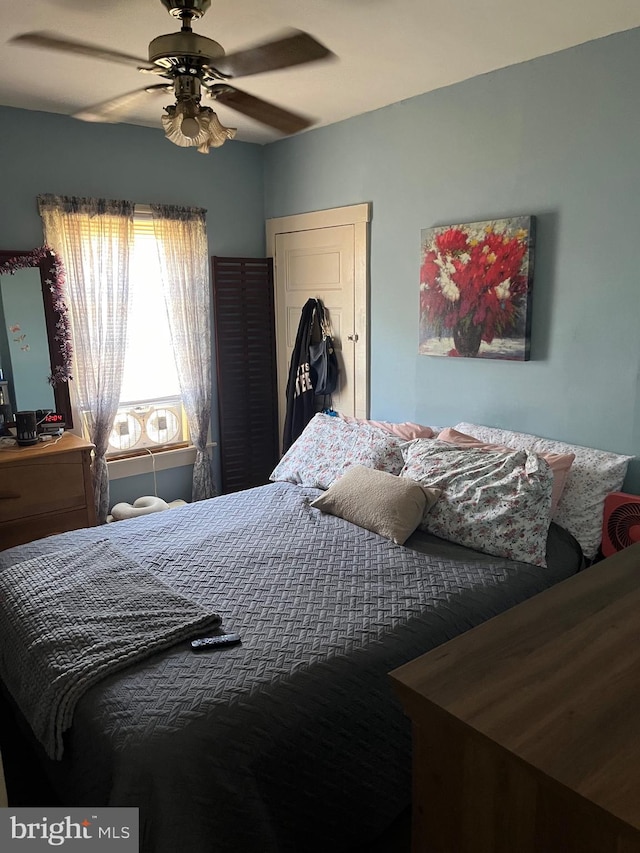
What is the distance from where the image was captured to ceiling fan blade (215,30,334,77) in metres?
1.95

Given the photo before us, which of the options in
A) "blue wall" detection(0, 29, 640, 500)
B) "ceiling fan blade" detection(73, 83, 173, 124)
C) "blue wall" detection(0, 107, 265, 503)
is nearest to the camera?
"ceiling fan blade" detection(73, 83, 173, 124)

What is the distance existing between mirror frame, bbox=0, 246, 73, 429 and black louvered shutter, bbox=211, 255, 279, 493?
0.96 metres

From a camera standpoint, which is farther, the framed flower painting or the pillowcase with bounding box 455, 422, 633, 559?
the framed flower painting

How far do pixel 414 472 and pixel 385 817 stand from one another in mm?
1298

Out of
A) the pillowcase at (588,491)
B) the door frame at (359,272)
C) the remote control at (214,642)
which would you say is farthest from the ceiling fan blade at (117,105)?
the pillowcase at (588,491)

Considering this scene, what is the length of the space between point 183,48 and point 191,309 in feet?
7.24

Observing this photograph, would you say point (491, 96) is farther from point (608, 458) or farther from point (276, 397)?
point (276, 397)

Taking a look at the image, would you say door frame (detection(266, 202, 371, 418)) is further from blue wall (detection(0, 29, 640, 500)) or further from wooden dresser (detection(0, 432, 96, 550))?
wooden dresser (detection(0, 432, 96, 550))

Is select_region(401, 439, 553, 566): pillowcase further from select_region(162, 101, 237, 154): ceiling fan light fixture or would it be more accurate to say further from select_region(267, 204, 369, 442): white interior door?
select_region(162, 101, 237, 154): ceiling fan light fixture

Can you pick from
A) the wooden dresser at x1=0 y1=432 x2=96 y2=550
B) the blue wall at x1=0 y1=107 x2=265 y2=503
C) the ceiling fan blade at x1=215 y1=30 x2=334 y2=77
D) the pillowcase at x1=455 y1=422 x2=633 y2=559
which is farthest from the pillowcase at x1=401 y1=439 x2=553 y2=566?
the blue wall at x1=0 y1=107 x2=265 y2=503

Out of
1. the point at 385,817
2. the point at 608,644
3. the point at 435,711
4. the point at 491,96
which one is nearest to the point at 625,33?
the point at 491,96

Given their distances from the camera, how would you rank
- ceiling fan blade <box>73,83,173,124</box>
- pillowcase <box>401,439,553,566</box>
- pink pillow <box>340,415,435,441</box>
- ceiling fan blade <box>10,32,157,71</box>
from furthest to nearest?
1. pink pillow <box>340,415,435,441</box>
2. pillowcase <box>401,439,553,566</box>
3. ceiling fan blade <box>73,83,173,124</box>
4. ceiling fan blade <box>10,32,157,71</box>

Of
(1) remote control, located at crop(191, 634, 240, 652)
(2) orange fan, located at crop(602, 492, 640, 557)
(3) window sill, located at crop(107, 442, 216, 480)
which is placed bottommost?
(3) window sill, located at crop(107, 442, 216, 480)

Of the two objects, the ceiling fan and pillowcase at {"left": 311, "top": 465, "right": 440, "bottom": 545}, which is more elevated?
the ceiling fan
